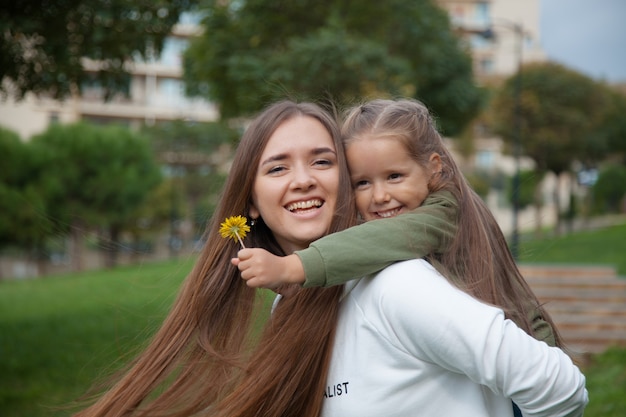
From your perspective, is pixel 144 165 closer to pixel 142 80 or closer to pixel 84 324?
pixel 142 80

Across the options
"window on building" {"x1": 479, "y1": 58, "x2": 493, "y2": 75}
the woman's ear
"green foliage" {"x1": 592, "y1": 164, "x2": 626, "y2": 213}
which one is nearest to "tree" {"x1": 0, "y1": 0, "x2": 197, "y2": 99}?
the woman's ear

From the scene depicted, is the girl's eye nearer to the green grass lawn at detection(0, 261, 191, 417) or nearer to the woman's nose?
the woman's nose

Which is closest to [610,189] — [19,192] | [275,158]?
[19,192]

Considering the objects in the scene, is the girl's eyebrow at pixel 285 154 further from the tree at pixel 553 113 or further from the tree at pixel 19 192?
the tree at pixel 19 192

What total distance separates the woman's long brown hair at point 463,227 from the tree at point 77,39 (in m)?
6.27

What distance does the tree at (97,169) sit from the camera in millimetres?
38438

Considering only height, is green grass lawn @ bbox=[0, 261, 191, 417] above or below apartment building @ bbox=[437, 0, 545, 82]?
below

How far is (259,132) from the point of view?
8.03 ft

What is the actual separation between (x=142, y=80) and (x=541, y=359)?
2381 inches

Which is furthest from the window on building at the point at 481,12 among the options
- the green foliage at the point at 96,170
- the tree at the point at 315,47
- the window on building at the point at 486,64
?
the tree at the point at 315,47

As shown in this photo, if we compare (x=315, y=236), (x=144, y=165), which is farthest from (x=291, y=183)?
(x=144, y=165)

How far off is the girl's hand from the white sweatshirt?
0.68 feet

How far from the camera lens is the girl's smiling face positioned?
2.36m

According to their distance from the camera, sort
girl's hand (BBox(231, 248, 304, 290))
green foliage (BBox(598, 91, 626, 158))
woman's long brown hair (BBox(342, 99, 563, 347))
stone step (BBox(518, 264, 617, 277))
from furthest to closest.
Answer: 1. green foliage (BBox(598, 91, 626, 158))
2. stone step (BBox(518, 264, 617, 277))
3. woman's long brown hair (BBox(342, 99, 563, 347))
4. girl's hand (BBox(231, 248, 304, 290))
